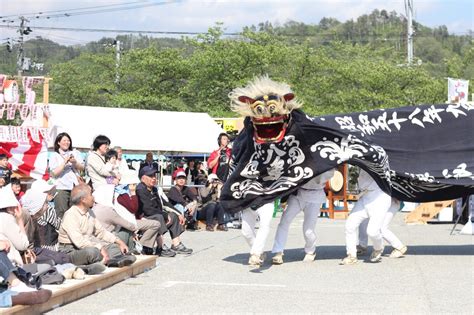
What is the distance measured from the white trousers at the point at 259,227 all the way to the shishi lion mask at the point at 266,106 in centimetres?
98

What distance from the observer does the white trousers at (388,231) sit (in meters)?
13.0

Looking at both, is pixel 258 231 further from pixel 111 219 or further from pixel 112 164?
pixel 112 164

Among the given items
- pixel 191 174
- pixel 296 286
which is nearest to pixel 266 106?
pixel 296 286

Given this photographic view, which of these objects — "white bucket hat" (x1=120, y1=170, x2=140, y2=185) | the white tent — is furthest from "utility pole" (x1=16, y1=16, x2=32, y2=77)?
"white bucket hat" (x1=120, y1=170, x2=140, y2=185)

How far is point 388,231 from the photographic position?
515 inches

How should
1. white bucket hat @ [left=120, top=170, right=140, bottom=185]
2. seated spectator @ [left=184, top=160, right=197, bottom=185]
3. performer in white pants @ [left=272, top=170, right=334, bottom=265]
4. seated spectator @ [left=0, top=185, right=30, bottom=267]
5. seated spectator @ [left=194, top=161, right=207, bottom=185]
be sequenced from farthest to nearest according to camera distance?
1. seated spectator @ [left=184, top=160, right=197, bottom=185]
2. seated spectator @ [left=194, top=161, right=207, bottom=185]
3. white bucket hat @ [left=120, top=170, right=140, bottom=185]
4. performer in white pants @ [left=272, top=170, right=334, bottom=265]
5. seated spectator @ [left=0, top=185, right=30, bottom=267]

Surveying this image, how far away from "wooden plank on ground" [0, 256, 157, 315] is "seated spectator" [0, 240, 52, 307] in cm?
8

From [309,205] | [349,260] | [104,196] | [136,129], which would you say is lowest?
[349,260]

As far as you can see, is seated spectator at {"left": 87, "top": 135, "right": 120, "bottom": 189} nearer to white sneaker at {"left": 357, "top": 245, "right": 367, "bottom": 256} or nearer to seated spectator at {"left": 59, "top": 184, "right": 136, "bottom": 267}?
seated spectator at {"left": 59, "top": 184, "right": 136, "bottom": 267}

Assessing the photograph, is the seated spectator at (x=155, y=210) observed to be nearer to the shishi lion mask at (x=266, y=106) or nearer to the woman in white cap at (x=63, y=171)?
the woman in white cap at (x=63, y=171)

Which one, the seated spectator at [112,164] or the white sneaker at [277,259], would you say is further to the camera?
the seated spectator at [112,164]

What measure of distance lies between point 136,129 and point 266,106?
15.4m

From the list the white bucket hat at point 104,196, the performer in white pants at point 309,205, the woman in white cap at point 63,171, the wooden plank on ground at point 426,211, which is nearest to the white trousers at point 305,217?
the performer in white pants at point 309,205

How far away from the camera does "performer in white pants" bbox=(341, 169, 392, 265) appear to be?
12.5 meters
